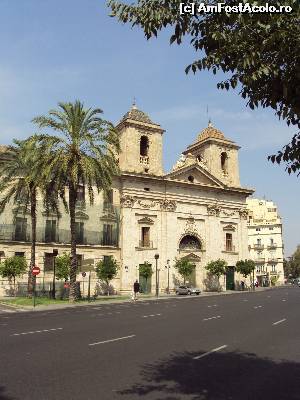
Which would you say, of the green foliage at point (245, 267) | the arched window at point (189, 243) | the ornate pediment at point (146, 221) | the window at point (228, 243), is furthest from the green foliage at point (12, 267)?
the window at point (228, 243)

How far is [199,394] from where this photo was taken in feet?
23.6

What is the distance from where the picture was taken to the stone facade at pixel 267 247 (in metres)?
101

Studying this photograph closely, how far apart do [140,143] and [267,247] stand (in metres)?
58.6

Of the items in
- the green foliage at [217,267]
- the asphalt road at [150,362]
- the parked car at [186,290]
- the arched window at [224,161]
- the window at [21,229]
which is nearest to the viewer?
the asphalt road at [150,362]

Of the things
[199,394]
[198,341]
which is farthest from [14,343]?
[199,394]

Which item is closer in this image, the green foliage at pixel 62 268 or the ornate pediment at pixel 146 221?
the green foliage at pixel 62 268

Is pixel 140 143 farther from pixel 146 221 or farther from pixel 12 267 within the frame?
pixel 12 267

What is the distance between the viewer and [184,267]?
5053cm

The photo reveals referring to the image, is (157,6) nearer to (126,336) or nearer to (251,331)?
(126,336)

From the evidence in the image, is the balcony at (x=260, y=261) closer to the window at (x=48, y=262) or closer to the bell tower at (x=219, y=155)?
the bell tower at (x=219, y=155)

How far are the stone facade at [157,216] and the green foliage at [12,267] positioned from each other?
3266 mm

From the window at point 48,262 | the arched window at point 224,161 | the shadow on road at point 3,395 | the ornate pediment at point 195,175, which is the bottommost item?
the shadow on road at point 3,395

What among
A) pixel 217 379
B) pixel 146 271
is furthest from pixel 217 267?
pixel 217 379

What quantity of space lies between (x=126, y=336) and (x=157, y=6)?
34.6 ft
